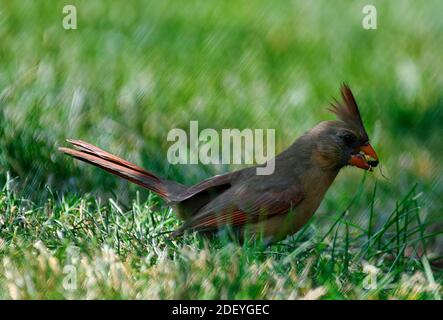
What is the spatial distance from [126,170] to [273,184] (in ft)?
2.13

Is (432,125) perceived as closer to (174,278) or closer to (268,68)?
(268,68)

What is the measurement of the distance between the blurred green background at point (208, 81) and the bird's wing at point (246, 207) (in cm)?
69

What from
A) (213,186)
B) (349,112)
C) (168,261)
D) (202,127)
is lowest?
(168,261)

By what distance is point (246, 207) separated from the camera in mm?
4562

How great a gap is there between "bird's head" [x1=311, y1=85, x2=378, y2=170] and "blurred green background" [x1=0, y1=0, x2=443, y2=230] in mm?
489

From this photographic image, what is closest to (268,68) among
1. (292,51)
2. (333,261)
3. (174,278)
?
(292,51)

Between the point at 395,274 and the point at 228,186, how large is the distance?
1031 mm

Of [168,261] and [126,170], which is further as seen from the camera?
[126,170]

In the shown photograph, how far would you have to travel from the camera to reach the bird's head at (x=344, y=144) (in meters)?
4.75

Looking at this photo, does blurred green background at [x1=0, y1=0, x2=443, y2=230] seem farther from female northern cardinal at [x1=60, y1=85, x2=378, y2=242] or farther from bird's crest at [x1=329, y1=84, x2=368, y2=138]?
bird's crest at [x1=329, y1=84, x2=368, y2=138]

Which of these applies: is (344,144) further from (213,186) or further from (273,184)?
(213,186)

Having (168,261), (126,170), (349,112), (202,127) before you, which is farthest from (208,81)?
(168,261)

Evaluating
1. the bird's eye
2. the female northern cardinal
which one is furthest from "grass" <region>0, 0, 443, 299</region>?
the bird's eye

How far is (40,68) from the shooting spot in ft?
19.2
